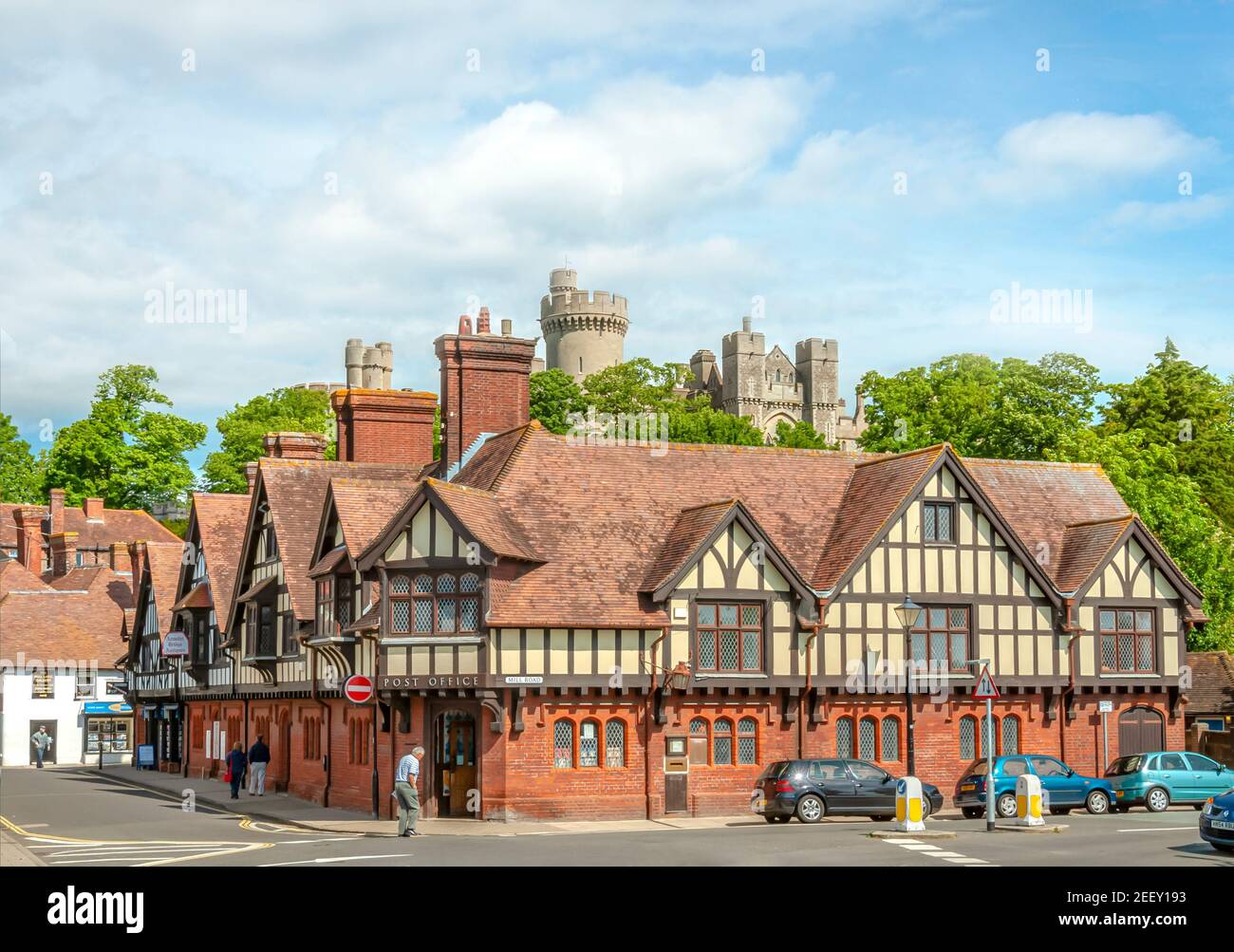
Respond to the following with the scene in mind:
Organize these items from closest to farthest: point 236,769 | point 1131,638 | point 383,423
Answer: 1. point 1131,638
2. point 236,769
3. point 383,423

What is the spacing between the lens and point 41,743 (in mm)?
66188

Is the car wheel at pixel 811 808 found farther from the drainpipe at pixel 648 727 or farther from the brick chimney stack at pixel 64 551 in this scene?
the brick chimney stack at pixel 64 551

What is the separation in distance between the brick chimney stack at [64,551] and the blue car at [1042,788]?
58.4 m

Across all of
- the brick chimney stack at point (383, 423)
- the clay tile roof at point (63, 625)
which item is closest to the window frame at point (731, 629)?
the brick chimney stack at point (383, 423)

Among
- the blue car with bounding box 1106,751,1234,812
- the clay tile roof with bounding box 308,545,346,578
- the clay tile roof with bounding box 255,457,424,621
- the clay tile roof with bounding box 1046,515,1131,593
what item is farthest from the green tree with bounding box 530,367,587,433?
the blue car with bounding box 1106,751,1234,812

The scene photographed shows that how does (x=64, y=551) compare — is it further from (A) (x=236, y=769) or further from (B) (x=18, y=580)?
(A) (x=236, y=769)

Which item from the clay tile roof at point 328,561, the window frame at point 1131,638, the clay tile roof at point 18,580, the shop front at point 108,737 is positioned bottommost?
the shop front at point 108,737

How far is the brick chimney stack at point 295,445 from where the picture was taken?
163ft

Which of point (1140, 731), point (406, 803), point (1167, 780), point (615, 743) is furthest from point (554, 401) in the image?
point (406, 803)

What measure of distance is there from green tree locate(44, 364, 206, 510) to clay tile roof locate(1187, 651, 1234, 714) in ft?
205

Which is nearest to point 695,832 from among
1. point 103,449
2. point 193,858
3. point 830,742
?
point 830,742

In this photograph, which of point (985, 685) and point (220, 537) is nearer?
point (985, 685)

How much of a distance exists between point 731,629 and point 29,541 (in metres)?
57.5

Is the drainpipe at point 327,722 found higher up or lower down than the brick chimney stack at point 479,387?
lower down
